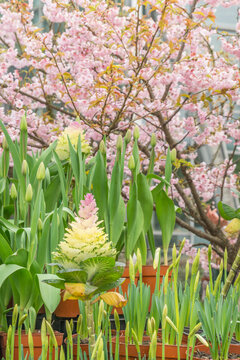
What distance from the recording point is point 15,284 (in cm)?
175

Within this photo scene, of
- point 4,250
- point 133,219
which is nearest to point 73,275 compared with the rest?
point 4,250

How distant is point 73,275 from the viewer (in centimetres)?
119

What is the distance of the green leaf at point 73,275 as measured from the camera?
118 centimetres

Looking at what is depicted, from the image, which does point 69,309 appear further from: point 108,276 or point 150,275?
point 108,276

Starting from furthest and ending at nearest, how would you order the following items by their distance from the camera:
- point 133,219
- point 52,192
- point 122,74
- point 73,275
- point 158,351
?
1. point 122,74
2. point 52,192
3. point 133,219
4. point 158,351
5. point 73,275

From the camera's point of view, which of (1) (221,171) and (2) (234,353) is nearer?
(2) (234,353)

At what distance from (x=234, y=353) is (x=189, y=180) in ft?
6.57

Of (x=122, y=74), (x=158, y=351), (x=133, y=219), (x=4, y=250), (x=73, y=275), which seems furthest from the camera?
(x=122, y=74)

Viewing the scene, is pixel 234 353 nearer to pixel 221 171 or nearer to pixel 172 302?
pixel 172 302

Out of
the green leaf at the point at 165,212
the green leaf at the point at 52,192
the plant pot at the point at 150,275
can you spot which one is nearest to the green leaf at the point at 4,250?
the green leaf at the point at 52,192

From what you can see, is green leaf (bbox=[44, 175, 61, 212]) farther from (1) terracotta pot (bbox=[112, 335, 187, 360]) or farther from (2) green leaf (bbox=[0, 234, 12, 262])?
(1) terracotta pot (bbox=[112, 335, 187, 360])

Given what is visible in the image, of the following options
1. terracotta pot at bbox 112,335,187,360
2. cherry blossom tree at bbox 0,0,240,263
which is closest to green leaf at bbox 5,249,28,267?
terracotta pot at bbox 112,335,187,360

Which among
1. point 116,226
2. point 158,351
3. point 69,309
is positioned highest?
point 116,226

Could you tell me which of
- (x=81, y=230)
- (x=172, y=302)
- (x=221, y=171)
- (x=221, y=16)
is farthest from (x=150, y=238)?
(x=221, y=16)
